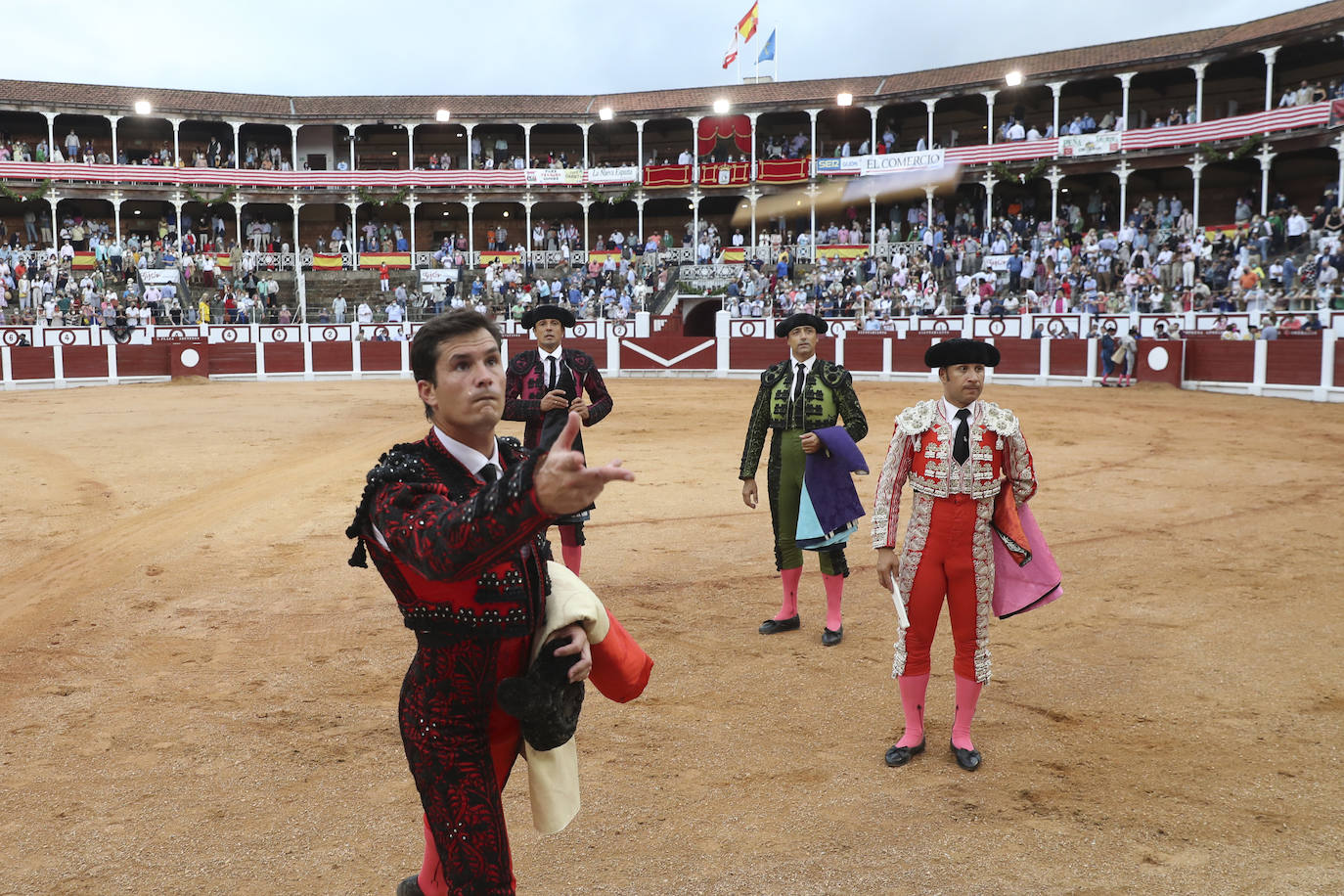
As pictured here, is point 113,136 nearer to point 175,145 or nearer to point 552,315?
point 175,145

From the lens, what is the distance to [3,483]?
8.69 m

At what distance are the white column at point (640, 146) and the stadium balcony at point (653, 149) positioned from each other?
10cm

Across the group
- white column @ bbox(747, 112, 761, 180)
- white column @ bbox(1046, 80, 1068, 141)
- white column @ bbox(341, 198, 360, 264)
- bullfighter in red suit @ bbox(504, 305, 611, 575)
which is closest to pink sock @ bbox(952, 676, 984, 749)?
bullfighter in red suit @ bbox(504, 305, 611, 575)

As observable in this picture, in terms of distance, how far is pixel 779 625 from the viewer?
4.73 metres

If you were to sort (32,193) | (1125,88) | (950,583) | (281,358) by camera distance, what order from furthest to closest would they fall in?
(32,193) → (1125,88) → (281,358) → (950,583)

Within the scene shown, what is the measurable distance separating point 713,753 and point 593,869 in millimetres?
806

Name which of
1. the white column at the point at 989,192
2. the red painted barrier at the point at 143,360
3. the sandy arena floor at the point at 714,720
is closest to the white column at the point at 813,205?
the white column at the point at 989,192

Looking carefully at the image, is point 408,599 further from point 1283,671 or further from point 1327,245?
point 1327,245

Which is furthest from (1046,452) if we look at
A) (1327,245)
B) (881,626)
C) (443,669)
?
(1327,245)

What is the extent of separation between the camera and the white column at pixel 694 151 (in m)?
32.1

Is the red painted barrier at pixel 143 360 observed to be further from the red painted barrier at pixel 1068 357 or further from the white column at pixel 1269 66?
the white column at pixel 1269 66

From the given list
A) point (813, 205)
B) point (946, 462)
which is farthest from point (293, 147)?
point (946, 462)

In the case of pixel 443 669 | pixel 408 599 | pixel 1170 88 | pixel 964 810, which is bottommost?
pixel 964 810

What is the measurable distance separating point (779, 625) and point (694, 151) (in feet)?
103
